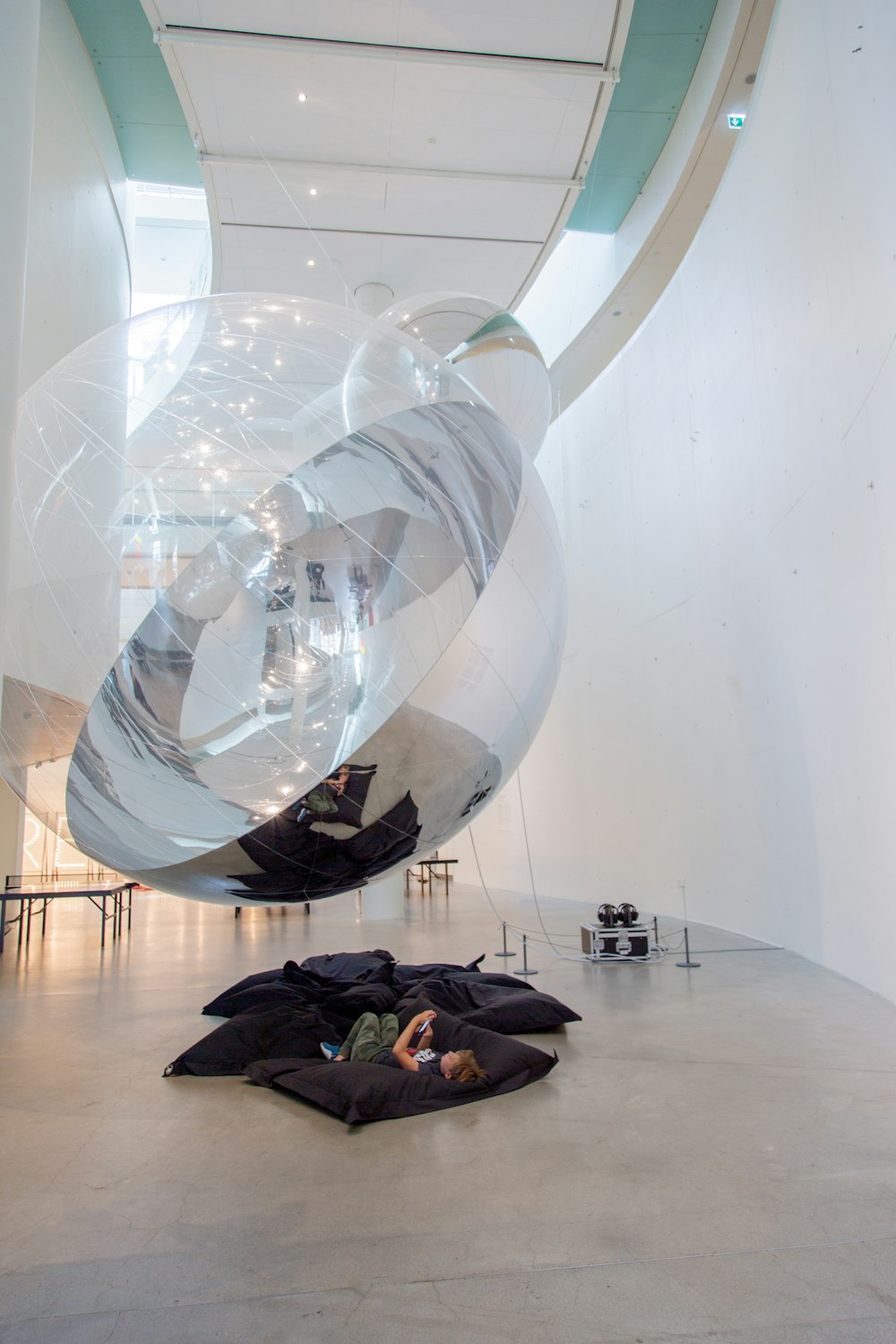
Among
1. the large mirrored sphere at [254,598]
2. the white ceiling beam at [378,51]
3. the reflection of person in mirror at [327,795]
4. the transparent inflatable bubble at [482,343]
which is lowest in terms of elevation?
the reflection of person in mirror at [327,795]

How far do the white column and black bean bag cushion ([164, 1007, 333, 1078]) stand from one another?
3661mm

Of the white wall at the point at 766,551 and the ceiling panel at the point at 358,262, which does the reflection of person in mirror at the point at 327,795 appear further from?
the ceiling panel at the point at 358,262

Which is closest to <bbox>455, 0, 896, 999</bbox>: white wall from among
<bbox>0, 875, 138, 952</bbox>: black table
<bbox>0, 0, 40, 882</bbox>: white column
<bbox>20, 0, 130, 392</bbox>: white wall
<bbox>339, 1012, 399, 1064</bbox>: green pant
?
<bbox>339, 1012, 399, 1064</bbox>: green pant

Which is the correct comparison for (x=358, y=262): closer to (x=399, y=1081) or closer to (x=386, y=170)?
(x=386, y=170)

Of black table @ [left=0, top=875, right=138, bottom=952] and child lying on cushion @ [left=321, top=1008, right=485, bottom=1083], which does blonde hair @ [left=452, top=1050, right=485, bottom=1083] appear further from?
black table @ [left=0, top=875, right=138, bottom=952]

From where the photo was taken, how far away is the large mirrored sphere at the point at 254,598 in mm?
2844

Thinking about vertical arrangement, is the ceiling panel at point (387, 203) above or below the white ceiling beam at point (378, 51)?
below

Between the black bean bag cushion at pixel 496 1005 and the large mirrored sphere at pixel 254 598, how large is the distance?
102 inches

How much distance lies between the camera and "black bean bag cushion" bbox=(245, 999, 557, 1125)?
4.22 m

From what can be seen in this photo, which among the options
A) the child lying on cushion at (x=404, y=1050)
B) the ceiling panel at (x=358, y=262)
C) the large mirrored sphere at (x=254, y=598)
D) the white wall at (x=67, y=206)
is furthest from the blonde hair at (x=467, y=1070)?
the ceiling panel at (x=358, y=262)

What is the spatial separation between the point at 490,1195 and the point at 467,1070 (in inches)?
52.1

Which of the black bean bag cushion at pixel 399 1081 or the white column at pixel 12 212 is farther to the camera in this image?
the black bean bag cushion at pixel 399 1081

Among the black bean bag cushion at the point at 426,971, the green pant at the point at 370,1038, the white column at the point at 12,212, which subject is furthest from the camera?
the black bean bag cushion at the point at 426,971

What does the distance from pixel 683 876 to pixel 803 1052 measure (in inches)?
208
